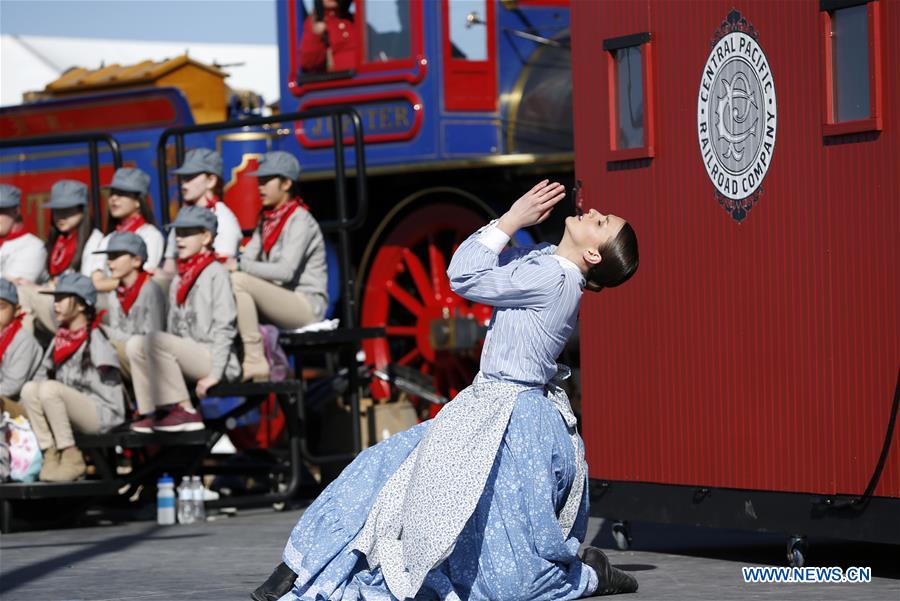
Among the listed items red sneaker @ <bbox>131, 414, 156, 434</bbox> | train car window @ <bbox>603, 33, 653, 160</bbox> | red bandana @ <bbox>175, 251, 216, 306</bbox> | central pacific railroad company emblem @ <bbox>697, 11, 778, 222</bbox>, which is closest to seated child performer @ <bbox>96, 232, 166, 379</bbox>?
red bandana @ <bbox>175, 251, 216, 306</bbox>

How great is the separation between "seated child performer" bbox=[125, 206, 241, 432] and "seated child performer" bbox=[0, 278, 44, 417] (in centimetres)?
60

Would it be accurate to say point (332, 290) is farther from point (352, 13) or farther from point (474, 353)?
point (352, 13)

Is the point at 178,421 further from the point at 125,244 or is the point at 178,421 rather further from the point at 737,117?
the point at 737,117

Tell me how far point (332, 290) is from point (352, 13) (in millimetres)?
2044

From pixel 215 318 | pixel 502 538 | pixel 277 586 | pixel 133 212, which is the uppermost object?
pixel 133 212

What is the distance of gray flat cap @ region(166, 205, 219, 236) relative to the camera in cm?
962

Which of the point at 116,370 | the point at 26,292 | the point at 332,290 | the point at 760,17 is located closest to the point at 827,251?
the point at 760,17

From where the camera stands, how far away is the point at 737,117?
273 inches

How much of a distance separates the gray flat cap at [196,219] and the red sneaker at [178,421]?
1029mm

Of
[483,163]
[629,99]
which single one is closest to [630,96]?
[629,99]

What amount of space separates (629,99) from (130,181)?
3908mm

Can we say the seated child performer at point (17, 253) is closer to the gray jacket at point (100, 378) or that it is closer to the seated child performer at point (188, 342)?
Answer: the seated child performer at point (188, 342)

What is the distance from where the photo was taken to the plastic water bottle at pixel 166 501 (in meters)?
9.44

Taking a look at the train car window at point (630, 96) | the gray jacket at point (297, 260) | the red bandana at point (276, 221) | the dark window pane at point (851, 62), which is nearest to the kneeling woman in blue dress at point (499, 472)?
the dark window pane at point (851, 62)
